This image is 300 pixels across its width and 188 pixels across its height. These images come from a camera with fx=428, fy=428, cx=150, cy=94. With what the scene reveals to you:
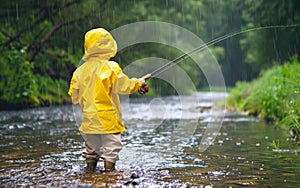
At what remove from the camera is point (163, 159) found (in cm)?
479

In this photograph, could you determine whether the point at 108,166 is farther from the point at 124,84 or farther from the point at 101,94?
the point at 124,84

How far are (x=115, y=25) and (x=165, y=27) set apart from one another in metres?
6.80

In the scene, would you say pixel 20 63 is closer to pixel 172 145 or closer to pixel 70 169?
pixel 172 145

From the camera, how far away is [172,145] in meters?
5.96

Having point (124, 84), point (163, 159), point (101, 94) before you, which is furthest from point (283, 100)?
point (101, 94)

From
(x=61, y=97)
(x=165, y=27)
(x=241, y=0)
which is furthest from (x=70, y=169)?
(x=165, y=27)

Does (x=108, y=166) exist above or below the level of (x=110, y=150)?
below

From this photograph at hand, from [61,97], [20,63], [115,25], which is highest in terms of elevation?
[115,25]

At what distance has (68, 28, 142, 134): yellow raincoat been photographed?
4.04 m

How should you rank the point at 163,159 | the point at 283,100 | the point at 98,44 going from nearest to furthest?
the point at 98,44 < the point at 163,159 < the point at 283,100

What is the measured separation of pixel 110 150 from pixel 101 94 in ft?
1.80

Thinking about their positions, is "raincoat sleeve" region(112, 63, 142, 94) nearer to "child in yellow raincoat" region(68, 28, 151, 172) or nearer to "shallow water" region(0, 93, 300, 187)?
"child in yellow raincoat" region(68, 28, 151, 172)

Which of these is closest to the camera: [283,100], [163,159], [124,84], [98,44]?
[124,84]

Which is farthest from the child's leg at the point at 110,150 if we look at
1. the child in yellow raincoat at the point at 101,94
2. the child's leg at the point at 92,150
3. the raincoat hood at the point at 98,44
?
the raincoat hood at the point at 98,44
